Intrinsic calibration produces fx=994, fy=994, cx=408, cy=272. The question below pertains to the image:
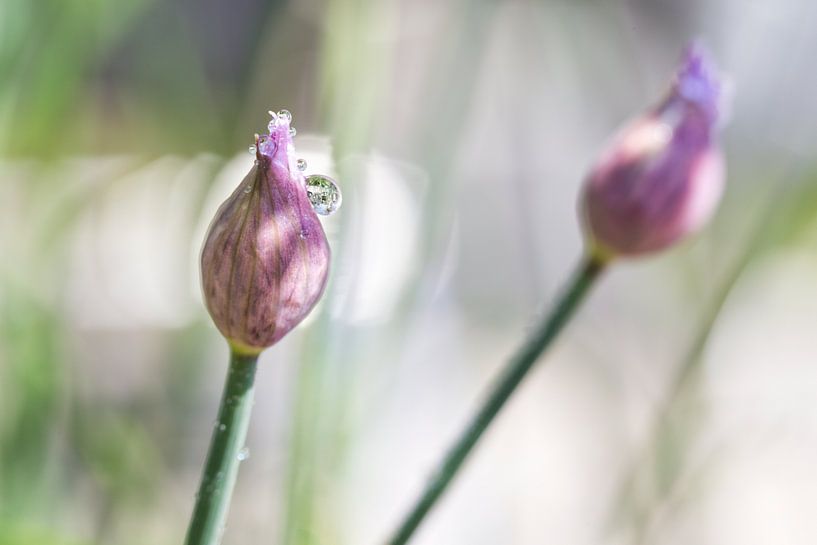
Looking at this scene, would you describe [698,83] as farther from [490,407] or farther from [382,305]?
[382,305]

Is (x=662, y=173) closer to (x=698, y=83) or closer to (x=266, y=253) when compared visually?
(x=698, y=83)

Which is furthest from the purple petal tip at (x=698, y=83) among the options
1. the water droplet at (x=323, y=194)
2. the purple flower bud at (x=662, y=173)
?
the water droplet at (x=323, y=194)

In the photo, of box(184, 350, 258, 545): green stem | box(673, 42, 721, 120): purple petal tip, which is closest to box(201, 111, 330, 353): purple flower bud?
box(184, 350, 258, 545): green stem

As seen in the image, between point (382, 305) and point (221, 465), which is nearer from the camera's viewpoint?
point (221, 465)

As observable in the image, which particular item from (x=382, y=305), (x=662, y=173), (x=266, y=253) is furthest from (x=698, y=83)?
(x=382, y=305)

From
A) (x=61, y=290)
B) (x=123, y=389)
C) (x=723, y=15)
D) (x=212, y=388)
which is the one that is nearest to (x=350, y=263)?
(x=61, y=290)

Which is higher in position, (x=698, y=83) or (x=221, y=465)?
(x=698, y=83)
